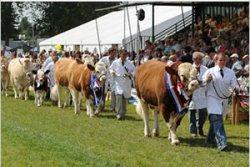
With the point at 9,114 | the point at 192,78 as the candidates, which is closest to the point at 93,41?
the point at 9,114

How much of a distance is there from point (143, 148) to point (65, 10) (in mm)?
61286

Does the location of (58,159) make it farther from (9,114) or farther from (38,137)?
(9,114)

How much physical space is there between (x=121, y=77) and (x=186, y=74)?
16.9 feet

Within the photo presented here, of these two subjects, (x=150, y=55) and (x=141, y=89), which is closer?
(x=141, y=89)

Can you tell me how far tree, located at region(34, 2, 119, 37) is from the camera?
69312 millimetres

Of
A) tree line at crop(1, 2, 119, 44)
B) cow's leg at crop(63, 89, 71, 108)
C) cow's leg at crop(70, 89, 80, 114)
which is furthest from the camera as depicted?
tree line at crop(1, 2, 119, 44)

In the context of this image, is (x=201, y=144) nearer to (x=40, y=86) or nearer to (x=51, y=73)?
(x=40, y=86)

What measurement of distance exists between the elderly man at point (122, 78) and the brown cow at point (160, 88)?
2.67 m

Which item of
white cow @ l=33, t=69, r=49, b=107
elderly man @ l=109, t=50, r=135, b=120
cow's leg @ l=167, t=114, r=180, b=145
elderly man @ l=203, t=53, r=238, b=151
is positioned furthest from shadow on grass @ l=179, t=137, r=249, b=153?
white cow @ l=33, t=69, r=49, b=107

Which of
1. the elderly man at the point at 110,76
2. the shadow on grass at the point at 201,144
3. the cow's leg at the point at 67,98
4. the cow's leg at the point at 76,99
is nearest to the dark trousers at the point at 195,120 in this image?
the shadow on grass at the point at 201,144

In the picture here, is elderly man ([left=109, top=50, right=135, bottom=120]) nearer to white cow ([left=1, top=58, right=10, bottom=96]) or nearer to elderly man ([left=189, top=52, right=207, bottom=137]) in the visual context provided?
elderly man ([left=189, top=52, right=207, bottom=137])

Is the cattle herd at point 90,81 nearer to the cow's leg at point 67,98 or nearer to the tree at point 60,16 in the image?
the cow's leg at point 67,98

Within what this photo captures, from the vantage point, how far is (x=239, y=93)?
47.9 feet

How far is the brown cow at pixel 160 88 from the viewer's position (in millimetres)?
10555
